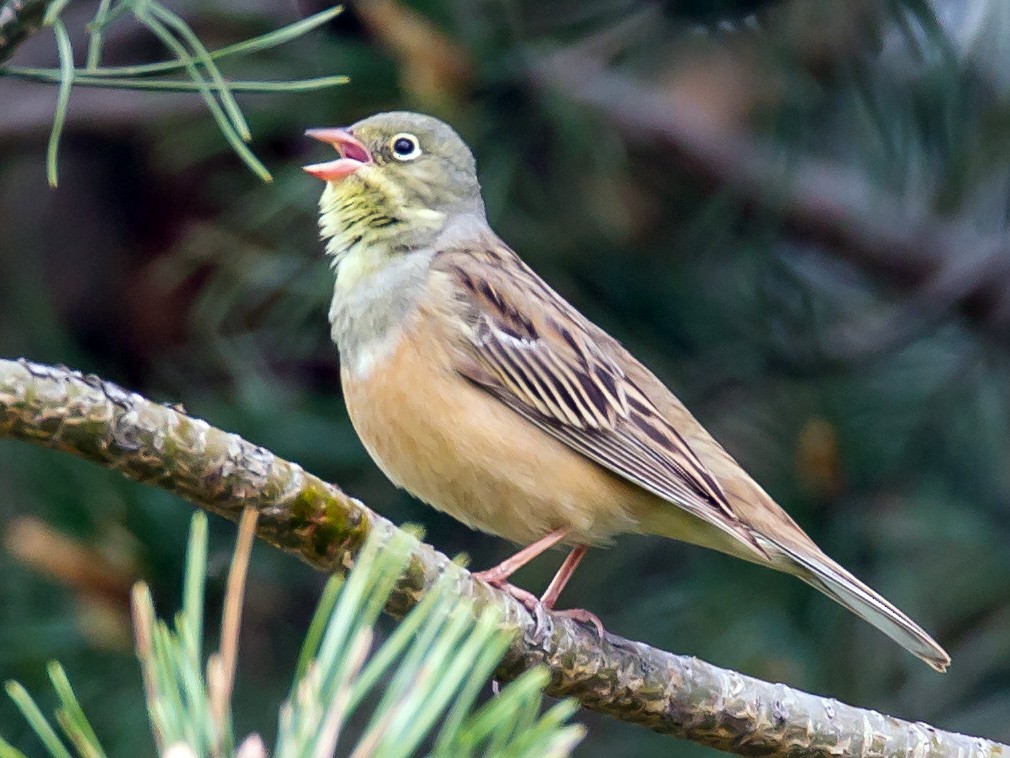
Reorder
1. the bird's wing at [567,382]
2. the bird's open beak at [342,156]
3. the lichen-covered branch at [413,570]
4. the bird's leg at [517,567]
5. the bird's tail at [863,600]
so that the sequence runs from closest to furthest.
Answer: the lichen-covered branch at [413,570], the bird's leg at [517,567], the bird's tail at [863,600], the bird's wing at [567,382], the bird's open beak at [342,156]

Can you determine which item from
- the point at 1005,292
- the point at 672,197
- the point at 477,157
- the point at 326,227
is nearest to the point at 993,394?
the point at 1005,292

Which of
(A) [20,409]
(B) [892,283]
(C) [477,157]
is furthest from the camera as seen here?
(B) [892,283]

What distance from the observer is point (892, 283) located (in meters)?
4.21

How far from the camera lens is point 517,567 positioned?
10.3ft

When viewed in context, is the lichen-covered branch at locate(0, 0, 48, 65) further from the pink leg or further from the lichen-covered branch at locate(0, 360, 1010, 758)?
the pink leg

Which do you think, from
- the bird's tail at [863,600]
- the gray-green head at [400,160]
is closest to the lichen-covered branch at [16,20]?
the gray-green head at [400,160]

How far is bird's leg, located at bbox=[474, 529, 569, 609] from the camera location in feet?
8.95

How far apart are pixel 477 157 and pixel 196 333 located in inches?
49.4

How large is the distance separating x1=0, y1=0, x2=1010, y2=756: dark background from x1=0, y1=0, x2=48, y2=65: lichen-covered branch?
5.36 ft

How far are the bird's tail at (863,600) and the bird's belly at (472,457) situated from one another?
1.25ft

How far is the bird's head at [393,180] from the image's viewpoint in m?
3.58

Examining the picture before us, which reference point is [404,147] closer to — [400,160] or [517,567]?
[400,160]

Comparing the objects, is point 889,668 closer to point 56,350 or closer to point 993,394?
point 993,394

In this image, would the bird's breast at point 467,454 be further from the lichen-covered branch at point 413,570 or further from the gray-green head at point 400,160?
the lichen-covered branch at point 413,570
